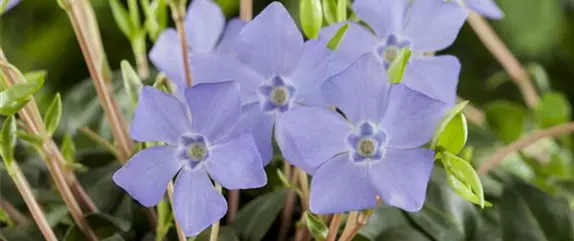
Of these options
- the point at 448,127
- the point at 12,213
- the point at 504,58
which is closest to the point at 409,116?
the point at 448,127

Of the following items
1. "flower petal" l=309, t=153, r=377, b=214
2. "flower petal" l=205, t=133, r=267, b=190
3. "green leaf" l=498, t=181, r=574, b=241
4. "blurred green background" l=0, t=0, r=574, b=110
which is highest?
"flower petal" l=205, t=133, r=267, b=190

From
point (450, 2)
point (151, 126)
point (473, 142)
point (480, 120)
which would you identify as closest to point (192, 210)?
point (151, 126)

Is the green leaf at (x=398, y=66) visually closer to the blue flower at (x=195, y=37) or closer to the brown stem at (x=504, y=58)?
the blue flower at (x=195, y=37)

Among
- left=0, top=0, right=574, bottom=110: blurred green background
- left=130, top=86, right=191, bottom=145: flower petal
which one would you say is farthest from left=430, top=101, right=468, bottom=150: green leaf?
left=0, top=0, right=574, bottom=110: blurred green background

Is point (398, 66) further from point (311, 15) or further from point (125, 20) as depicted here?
point (125, 20)

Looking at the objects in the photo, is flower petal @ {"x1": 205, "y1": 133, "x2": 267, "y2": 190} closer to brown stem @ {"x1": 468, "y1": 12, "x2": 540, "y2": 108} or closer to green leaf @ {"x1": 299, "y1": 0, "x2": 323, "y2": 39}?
green leaf @ {"x1": 299, "y1": 0, "x2": 323, "y2": 39}

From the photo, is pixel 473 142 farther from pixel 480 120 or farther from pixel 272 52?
pixel 272 52
